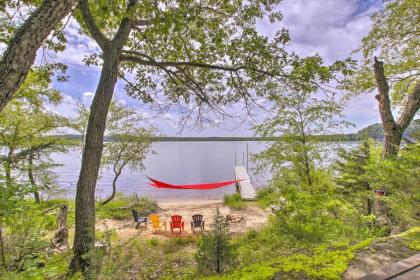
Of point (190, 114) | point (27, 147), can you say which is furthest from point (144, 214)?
point (190, 114)

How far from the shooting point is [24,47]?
1.29 m

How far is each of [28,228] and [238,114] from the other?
289cm

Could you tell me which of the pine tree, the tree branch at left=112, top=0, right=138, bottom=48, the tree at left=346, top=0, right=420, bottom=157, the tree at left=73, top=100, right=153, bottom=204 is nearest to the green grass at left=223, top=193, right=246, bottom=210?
the tree at left=73, top=100, right=153, bottom=204

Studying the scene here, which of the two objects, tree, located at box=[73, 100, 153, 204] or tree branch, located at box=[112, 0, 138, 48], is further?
tree, located at box=[73, 100, 153, 204]

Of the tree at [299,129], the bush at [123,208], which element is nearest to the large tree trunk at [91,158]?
the tree at [299,129]

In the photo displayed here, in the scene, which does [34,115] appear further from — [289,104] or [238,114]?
[289,104]

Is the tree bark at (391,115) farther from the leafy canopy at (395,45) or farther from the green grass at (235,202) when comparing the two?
the green grass at (235,202)

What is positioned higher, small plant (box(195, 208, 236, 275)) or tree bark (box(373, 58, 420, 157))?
tree bark (box(373, 58, 420, 157))

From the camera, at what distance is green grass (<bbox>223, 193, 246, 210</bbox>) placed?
10.2 m

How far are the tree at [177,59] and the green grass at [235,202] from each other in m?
7.37

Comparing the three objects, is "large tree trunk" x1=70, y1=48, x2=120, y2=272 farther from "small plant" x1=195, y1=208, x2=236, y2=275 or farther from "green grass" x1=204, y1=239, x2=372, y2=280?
"green grass" x1=204, y1=239, x2=372, y2=280

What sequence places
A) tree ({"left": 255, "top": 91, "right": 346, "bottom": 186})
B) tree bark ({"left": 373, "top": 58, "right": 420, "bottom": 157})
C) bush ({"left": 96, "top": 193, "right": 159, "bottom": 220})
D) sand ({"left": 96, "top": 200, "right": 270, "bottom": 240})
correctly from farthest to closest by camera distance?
bush ({"left": 96, "top": 193, "right": 159, "bottom": 220}) → sand ({"left": 96, "top": 200, "right": 270, "bottom": 240}) → tree ({"left": 255, "top": 91, "right": 346, "bottom": 186}) → tree bark ({"left": 373, "top": 58, "right": 420, "bottom": 157})

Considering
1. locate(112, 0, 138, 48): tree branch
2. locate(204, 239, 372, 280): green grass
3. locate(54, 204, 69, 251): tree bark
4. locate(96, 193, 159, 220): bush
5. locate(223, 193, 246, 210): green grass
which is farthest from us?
locate(223, 193, 246, 210): green grass

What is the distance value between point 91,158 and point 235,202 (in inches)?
356
